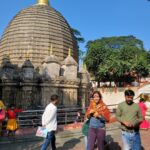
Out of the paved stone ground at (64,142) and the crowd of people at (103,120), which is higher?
the crowd of people at (103,120)

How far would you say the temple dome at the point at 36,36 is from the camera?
1053 inches

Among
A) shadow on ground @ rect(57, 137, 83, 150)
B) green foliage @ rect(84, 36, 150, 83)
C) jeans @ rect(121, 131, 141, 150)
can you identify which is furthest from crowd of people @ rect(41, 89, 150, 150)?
green foliage @ rect(84, 36, 150, 83)

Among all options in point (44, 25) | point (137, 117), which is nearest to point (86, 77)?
point (44, 25)

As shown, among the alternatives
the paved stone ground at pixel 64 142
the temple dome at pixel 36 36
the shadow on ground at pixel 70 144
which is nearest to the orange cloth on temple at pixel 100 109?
the paved stone ground at pixel 64 142

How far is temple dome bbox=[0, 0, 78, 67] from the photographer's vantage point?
26.7 meters

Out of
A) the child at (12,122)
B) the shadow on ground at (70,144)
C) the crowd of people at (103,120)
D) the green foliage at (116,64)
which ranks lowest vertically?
the shadow on ground at (70,144)

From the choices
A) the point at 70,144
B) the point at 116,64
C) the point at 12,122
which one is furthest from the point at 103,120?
the point at 116,64

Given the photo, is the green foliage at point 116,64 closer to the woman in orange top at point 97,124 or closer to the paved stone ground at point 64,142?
the paved stone ground at point 64,142

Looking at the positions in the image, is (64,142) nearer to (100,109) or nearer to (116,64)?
(100,109)

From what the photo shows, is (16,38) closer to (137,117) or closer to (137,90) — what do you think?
(137,90)

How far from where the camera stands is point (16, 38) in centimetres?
2764

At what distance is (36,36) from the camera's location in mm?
27125

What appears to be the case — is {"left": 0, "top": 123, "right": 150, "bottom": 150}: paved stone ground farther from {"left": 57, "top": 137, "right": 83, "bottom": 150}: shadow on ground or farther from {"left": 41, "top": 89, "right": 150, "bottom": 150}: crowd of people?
{"left": 41, "top": 89, "right": 150, "bottom": 150}: crowd of people

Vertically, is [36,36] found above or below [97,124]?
above
